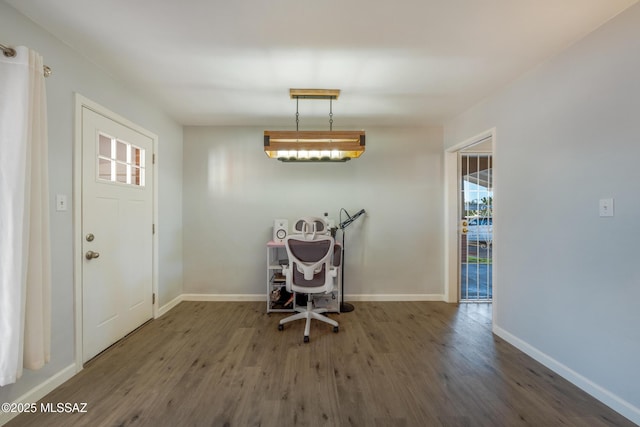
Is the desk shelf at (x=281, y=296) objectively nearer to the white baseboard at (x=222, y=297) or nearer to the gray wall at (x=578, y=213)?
the white baseboard at (x=222, y=297)

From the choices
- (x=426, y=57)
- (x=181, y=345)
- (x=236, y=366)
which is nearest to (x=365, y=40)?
(x=426, y=57)

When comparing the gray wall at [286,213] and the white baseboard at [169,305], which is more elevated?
the gray wall at [286,213]

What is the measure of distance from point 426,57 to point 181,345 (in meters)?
3.26

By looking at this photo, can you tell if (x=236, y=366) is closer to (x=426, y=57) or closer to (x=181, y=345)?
(x=181, y=345)

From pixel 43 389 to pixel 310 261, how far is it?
6.76 ft

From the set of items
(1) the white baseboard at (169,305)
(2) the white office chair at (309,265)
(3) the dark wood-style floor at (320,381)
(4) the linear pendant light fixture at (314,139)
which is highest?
(4) the linear pendant light fixture at (314,139)

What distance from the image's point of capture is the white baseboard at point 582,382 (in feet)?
5.02

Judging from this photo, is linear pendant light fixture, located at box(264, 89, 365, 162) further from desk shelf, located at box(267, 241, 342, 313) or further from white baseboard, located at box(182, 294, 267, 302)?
white baseboard, located at box(182, 294, 267, 302)

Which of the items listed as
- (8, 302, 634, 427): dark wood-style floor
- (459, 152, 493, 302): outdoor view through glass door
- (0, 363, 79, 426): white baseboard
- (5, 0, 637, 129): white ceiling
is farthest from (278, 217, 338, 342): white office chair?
(459, 152, 493, 302): outdoor view through glass door

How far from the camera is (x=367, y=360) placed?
2146mm

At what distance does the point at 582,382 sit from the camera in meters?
1.78

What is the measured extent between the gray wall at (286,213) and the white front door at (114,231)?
29.8 inches

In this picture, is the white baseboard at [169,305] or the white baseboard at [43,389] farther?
the white baseboard at [169,305]

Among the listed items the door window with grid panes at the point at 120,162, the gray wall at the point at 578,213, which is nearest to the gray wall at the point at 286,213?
the door window with grid panes at the point at 120,162
